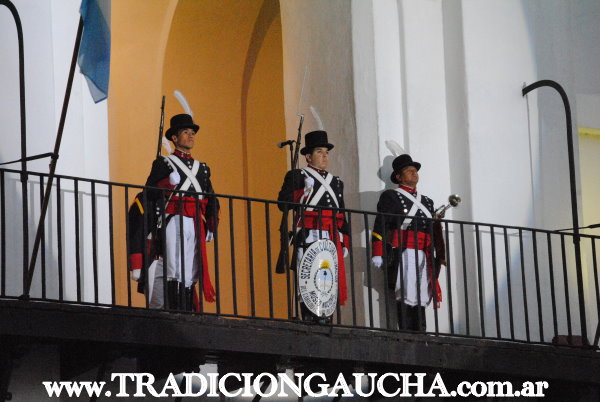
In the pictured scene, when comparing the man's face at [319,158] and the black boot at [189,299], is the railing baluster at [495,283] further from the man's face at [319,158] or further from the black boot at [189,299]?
the black boot at [189,299]

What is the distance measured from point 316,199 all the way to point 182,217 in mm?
1689

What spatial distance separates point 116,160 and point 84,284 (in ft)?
14.4

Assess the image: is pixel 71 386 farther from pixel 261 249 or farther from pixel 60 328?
pixel 261 249

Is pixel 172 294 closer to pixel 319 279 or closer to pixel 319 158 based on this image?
pixel 319 279

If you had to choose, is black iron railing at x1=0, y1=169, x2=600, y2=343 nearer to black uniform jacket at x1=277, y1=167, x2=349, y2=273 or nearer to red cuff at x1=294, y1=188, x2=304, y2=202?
black uniform jacket at x1=277, y1=167, x2=349, y2=273

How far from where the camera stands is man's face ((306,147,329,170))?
50.6ft

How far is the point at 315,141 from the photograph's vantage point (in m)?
15.5

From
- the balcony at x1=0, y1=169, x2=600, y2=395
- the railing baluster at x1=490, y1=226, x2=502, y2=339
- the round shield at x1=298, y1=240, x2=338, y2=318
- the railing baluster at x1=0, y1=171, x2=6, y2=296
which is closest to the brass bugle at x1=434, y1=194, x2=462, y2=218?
the balcony at x1=0, y1=169, x2=600, y2=395

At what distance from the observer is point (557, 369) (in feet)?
50.1

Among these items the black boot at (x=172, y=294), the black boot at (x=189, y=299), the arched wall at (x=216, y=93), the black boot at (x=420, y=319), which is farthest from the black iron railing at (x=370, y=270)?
the arched wall at (x=216, y=93)

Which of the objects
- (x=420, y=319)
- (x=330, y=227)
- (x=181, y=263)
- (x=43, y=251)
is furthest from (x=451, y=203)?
(x=43, y=251)

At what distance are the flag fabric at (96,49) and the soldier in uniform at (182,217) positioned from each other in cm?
97

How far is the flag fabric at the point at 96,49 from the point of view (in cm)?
1362

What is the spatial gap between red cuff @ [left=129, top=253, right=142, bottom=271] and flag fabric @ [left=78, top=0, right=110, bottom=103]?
1.23 metres
